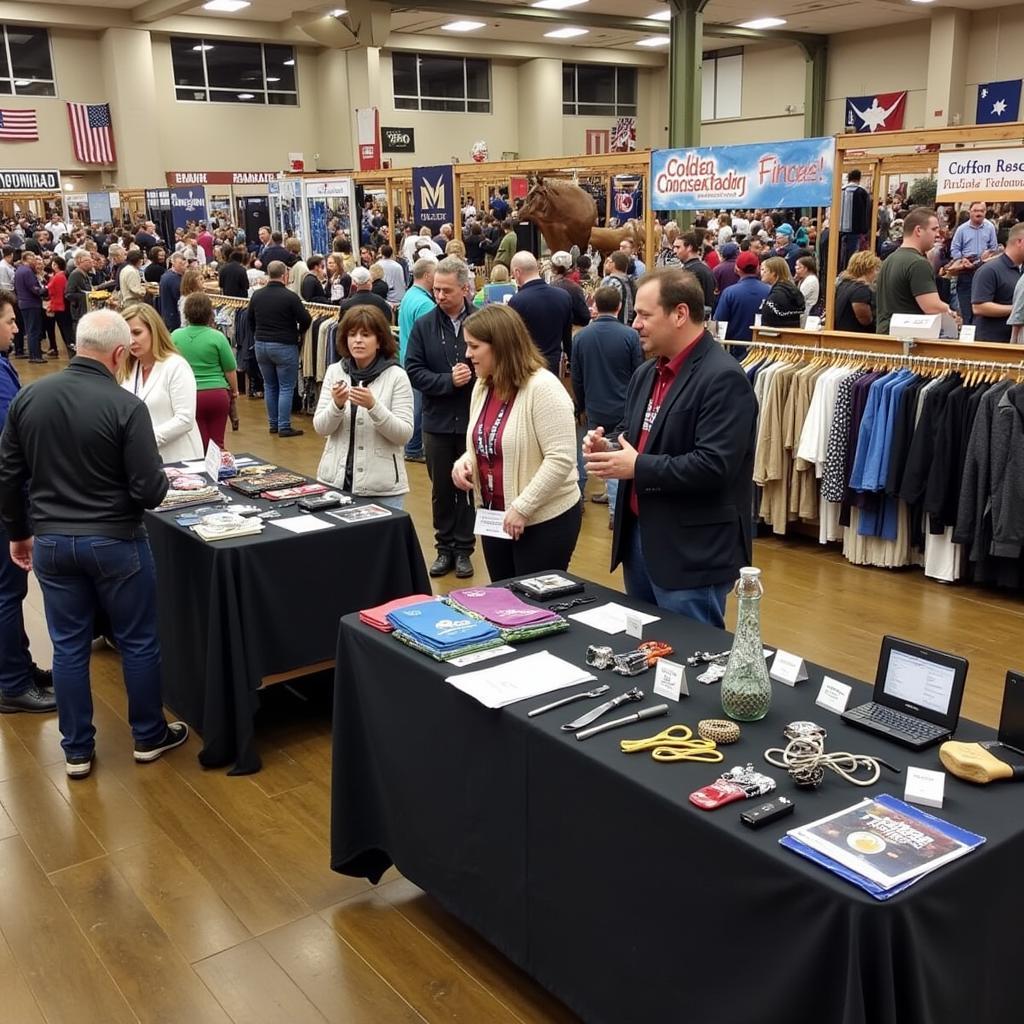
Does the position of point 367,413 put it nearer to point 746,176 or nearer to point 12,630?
point 12,630

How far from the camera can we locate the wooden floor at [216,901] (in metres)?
2.68

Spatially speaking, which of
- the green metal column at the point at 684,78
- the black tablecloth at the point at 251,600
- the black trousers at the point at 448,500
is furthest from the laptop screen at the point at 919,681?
the green metal column at the point at 684,78

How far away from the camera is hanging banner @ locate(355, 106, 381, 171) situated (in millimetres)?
13914

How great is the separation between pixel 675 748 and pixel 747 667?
0.23 meters

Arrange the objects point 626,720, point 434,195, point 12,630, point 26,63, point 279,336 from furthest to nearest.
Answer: point 26,63 < point 434,195 < point 279,336 < point 12,630 < point 626,720

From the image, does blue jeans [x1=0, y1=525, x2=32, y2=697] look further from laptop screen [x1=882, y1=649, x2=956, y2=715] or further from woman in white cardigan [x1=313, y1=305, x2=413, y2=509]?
laptop screen [x1=882, y1=649, x2=956, y2=715]

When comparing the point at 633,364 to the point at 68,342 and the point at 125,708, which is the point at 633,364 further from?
the point at 68,342

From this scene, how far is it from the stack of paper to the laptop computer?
63cm

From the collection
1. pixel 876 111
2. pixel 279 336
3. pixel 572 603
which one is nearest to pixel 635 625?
pixel 572 603

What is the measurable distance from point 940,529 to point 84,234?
51.9ft

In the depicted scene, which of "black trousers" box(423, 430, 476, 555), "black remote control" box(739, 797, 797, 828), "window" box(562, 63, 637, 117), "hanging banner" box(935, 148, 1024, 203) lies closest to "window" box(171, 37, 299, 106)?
"window" box(562, 63, 637, 117)

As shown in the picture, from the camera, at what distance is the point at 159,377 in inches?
189

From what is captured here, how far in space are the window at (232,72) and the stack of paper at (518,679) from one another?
22.7 metres

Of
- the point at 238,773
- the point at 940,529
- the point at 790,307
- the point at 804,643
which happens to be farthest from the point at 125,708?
the point at 790,307
